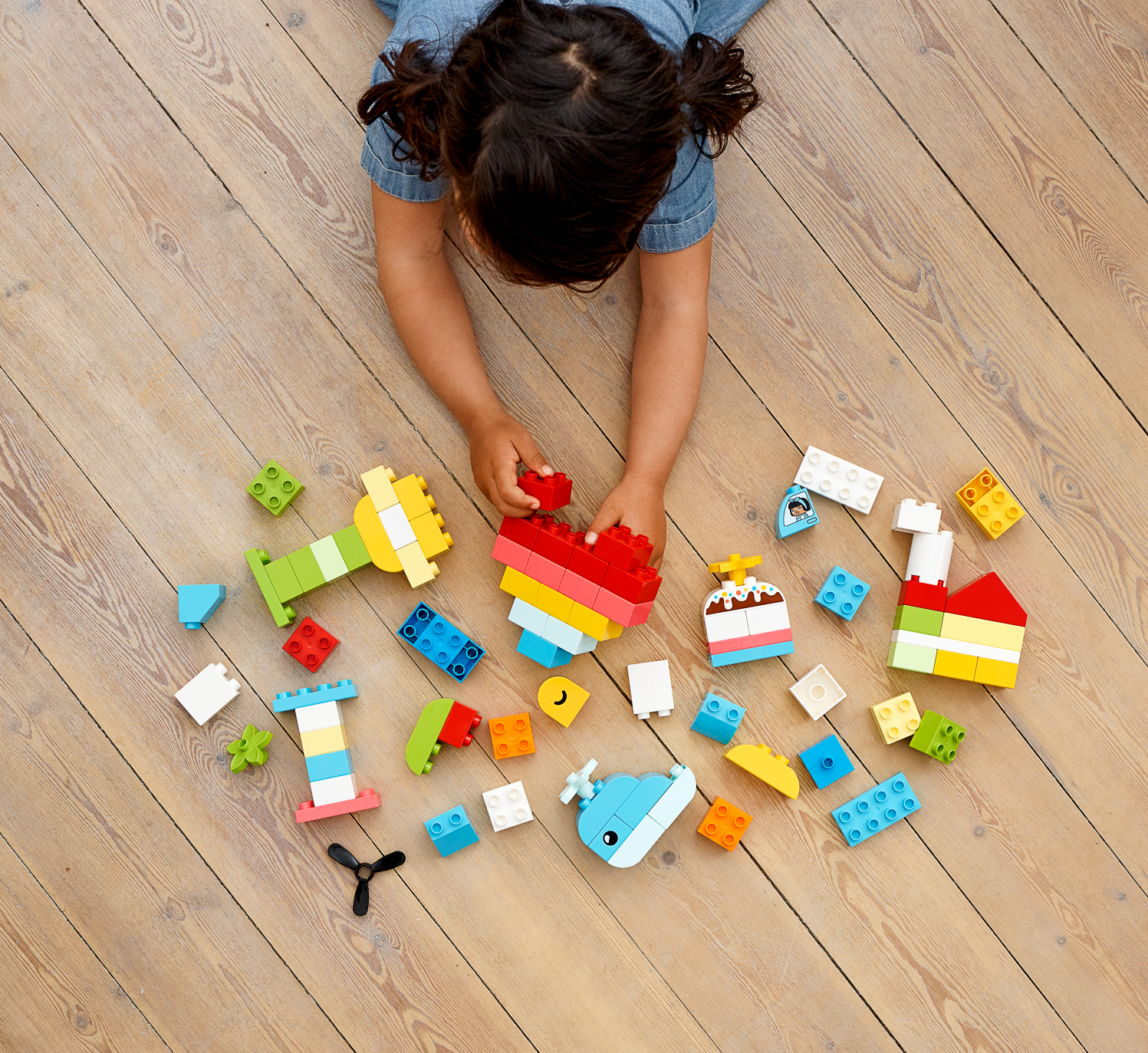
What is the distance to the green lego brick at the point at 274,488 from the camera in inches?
36.7

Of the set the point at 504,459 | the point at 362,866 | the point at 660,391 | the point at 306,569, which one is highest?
the point at 660,391

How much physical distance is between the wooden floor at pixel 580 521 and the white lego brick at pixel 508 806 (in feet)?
0.09

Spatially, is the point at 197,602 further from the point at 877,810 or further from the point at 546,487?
the point at 877,810

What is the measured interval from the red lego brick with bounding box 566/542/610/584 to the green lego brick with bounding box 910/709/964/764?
0.42 metres

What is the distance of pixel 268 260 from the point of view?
96 cm

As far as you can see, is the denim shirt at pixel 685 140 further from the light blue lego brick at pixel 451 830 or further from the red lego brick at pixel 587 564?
the light blue lego brick at pixel 451 830

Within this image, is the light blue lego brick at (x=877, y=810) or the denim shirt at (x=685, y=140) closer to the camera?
the denim shirt at (x=685, y=140)

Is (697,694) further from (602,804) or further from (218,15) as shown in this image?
(218,15)

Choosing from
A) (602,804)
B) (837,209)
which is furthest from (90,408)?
(837,209)

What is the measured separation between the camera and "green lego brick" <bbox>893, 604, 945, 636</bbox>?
0.93 meters

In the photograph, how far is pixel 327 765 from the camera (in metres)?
0.93

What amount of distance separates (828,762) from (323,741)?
0.58m

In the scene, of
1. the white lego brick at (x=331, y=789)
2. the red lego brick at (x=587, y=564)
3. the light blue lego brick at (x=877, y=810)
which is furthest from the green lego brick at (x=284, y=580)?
the light blue lego brick at (x=877, y=810)

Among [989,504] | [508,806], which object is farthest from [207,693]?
[989,504]
